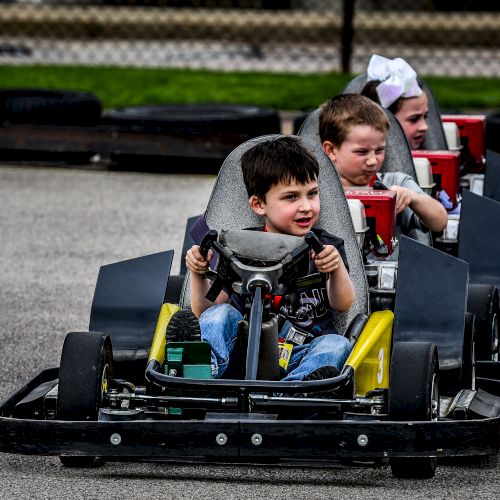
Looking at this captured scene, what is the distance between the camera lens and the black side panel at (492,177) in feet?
21.0

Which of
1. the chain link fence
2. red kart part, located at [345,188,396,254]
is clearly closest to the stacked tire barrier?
red kart part, located at [345,188,396,254]

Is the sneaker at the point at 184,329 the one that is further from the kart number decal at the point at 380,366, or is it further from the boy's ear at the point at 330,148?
the boy's ear at the point at 330,148

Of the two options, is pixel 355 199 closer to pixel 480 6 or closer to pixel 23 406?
pixel 23 406

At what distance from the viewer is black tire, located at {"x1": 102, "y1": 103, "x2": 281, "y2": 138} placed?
9.88 m

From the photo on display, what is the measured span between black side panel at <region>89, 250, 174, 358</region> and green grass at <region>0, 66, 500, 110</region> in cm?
765

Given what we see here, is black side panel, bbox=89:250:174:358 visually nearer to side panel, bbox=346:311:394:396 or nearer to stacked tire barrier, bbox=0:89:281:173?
side panel, bbox=346:311:394:396

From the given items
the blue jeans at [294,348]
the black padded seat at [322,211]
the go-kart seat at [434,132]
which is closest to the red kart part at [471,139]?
the go-kart seat at [434,132]

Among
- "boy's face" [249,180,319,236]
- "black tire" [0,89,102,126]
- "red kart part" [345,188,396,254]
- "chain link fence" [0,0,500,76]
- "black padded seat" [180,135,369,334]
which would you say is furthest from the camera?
"chain link fence" [0,0,500,76]

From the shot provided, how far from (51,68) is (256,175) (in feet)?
35.5

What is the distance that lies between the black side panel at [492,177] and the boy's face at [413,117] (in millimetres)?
484

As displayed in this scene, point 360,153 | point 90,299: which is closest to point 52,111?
point 90,299

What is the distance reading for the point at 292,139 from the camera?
4.45 meters

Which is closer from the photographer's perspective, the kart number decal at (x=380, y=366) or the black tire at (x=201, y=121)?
the kart number decal at (x=380, y=366)

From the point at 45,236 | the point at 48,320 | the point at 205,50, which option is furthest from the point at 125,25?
the point at 48,320
